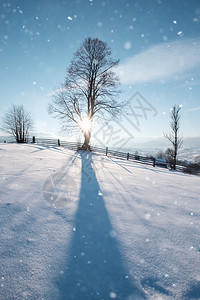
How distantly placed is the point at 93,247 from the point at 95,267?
1.02ft

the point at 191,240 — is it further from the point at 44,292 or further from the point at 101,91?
the point at 101,91

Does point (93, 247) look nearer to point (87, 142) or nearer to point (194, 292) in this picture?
point (194, 292)

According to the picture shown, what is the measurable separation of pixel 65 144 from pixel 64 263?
17.7m

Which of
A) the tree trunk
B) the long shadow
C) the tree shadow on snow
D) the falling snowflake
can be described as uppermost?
the tree trunk

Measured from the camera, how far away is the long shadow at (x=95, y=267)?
1373 millimetres

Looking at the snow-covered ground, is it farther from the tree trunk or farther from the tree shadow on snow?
the tree trunk

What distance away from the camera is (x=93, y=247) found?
1944 millimetres

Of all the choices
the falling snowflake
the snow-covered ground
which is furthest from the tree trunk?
the falling snowflake

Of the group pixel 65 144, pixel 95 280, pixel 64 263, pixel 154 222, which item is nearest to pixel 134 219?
pixel 154 222

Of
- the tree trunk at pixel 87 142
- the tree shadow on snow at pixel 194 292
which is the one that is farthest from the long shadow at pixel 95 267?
the tree trunk at pixel 87 142

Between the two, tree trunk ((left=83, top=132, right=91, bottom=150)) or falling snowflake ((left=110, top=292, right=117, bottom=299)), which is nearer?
falling snowflake ((left=110, top=292, right=117, bottom=299))

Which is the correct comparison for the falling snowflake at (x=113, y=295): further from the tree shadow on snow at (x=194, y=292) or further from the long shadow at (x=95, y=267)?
the tree shadow on snow at (x=194, y=292)

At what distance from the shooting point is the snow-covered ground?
1399mm

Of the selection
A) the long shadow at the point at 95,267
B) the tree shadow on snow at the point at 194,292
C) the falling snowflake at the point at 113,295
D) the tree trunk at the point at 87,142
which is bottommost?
the tree shadow on snow at the point at 194,292
